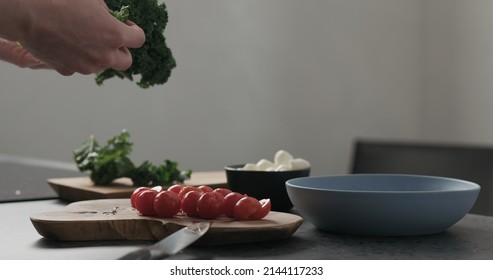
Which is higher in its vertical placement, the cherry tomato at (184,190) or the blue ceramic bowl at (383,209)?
the cherry tomato at (184,190)

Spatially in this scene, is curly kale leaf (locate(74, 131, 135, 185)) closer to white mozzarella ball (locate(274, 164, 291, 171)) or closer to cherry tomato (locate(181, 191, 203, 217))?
white mozzarella ball (locate(274, 164, 291, 171))

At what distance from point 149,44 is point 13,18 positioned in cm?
42

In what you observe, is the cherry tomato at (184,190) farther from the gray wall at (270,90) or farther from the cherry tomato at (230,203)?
the gray wall at (270,90)

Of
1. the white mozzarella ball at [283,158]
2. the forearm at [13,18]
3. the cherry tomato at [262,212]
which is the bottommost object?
the cherry tomato at [262,212]

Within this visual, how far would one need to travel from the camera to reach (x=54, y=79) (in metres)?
4.22

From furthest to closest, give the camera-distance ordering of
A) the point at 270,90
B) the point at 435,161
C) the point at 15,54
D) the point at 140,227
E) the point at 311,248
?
the point at 270,90 → the point at 435,161 → the point at 15,54 → the point at 140,227 → the point at 311,248

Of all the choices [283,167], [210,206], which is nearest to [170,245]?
[210,206]

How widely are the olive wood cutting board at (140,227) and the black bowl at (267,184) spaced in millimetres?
276

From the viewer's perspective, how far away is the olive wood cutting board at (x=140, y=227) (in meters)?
1.19

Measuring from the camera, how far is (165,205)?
1.29 metres

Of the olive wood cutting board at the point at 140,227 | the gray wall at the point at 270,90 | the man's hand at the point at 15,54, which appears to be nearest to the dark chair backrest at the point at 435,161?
the olive wood cutting board at the point at 140,227

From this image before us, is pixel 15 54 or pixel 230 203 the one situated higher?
pixel 15 54

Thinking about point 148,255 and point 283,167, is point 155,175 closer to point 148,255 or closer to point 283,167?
point 283,167

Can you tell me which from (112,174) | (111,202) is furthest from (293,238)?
(112,174)
